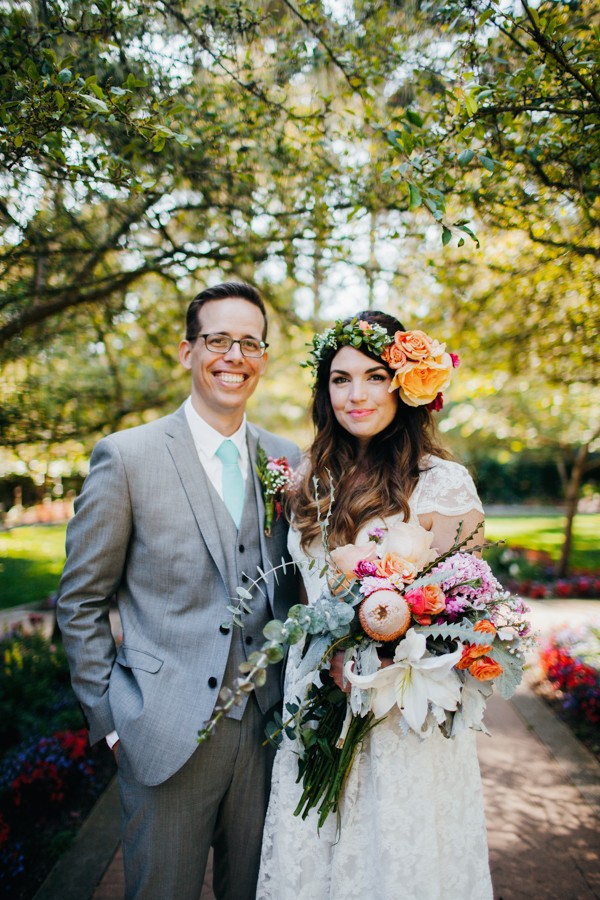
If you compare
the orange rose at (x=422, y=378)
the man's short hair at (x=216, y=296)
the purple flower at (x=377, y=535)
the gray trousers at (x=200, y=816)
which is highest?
the man's short hair at (x=216, y=296)

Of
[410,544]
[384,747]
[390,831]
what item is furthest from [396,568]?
[390,831]

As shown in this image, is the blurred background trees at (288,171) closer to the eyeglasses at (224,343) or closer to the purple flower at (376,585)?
the eyeglasses at (224,343)

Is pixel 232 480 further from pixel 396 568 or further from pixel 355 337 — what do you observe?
pixel 396 568

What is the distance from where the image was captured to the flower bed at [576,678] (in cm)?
425

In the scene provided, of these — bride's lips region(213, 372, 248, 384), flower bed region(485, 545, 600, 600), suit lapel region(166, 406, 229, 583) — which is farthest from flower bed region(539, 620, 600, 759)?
bride's lips region(213, 372, 248, 384)

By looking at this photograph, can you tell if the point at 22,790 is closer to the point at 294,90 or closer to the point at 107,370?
the point at 107,370

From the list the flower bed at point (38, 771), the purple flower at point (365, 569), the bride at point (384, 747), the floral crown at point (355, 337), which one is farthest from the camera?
the flower bed at point (38, 771)

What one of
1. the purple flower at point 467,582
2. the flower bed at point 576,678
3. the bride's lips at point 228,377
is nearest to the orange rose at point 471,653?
the purple flower at point 467,582

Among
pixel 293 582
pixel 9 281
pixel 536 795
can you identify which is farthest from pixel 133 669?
pixel 536 795

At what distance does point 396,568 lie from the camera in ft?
5.27

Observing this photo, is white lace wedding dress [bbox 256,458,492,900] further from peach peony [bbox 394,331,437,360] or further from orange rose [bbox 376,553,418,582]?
peach peony [bbox 394,331,437,360]

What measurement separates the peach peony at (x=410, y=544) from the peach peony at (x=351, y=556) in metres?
0.05

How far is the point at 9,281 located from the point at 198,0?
5.88 ft

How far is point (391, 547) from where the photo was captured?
1663mm
